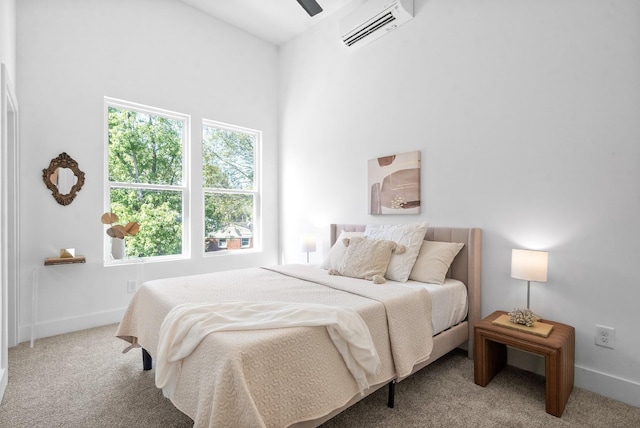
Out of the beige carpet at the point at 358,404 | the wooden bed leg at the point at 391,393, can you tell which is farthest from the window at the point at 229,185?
the wooden bed leg at the point at 391,393

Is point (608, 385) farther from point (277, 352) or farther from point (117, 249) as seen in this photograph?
point (117, 249)

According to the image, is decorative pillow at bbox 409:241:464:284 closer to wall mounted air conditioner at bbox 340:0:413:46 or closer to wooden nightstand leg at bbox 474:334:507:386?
wooden nightstand leg at bbox 474:334:507:386

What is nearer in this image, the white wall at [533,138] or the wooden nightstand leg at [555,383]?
the wooden nightstand leg at [555,383]

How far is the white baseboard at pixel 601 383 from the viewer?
199 centimetres

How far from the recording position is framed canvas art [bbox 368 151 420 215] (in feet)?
10.2

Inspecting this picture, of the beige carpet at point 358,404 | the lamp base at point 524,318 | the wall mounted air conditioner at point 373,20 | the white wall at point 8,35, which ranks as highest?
the wall mounted air conditioner at point 373,20

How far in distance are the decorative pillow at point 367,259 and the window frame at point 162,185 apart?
2.12 metres

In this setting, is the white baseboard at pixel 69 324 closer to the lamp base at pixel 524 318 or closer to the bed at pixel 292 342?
the bed at pixel 292 342

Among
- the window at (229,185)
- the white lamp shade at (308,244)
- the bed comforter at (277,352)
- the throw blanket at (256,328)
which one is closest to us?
the bed comforter at (277,352)

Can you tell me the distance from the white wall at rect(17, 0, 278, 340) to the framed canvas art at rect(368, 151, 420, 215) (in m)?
2.16

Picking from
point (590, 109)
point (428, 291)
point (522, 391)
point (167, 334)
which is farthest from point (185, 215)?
point (590, 109)

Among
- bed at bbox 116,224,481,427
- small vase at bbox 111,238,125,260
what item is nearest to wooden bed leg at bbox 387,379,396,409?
bed at bbox 116,224,481,427

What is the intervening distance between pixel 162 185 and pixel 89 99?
1.08 m

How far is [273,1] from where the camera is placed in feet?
12.3
